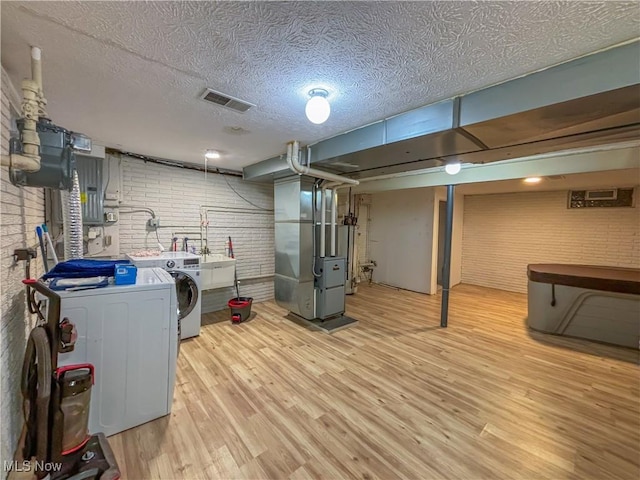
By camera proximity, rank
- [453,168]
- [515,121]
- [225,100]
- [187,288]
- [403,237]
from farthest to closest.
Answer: [403,237]
[453,168]
[187,288]
[225,100]
[515,121]

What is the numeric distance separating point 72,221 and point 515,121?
13.4 ft

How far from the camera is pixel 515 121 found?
179cm

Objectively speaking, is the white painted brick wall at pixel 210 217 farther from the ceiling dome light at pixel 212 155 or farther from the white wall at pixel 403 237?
the white wall at pixel 403 237

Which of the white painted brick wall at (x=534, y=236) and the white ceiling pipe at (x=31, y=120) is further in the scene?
the white painted brick wall at (x=534, y=236)

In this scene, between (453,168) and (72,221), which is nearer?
(72,221)

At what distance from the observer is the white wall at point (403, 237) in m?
5.67

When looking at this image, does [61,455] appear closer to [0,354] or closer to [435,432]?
[0,354]

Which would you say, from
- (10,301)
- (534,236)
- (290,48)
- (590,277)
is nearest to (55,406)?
(10,301)

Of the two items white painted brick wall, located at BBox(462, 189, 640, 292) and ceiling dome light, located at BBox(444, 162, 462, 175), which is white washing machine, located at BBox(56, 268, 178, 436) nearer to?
ceiling dome light, located at BBox(444, 162, 462, 175)

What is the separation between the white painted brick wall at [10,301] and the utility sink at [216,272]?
77.1 inches

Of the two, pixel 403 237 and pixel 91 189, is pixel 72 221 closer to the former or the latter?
pixel 91 189

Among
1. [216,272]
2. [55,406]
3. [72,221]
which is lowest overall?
[55,406]

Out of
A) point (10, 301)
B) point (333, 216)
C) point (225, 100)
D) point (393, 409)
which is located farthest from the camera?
point (333, 216)

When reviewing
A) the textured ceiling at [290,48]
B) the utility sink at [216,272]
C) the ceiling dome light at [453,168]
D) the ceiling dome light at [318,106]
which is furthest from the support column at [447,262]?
the utility sink at [216,272]
